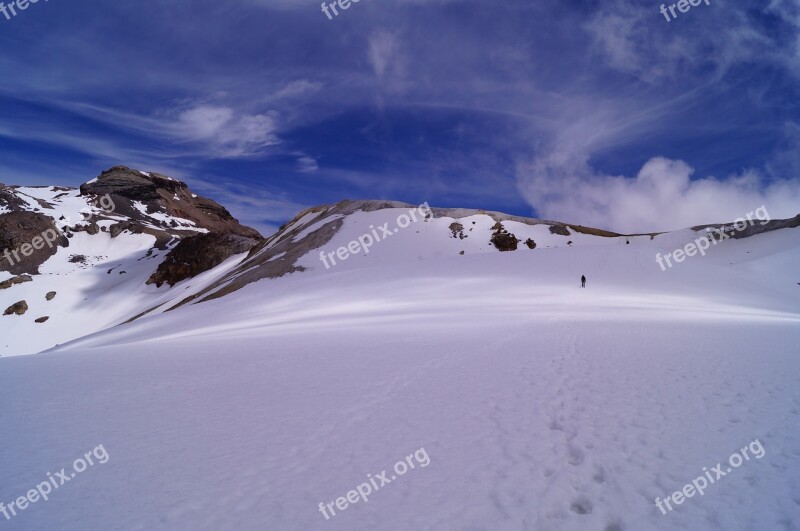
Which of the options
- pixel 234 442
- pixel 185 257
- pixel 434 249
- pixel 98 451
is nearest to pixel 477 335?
pixel 234 442

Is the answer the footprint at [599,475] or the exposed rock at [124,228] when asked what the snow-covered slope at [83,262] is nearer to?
the exposed rock at [124,228]

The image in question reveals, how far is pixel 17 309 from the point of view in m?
62.2

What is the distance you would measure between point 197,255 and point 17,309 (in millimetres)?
26486

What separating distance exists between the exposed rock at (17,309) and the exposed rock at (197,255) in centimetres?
1709

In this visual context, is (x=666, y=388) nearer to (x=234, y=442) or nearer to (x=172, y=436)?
(x=234, y=442)

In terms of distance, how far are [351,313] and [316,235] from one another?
122ft

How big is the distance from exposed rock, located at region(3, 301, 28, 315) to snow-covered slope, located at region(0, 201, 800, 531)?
2743 inches

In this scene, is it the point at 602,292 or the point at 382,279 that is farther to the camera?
the point at 382,279

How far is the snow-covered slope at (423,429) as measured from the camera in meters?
3.90

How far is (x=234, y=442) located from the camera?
530cm

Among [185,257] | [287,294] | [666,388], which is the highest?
[185,257]

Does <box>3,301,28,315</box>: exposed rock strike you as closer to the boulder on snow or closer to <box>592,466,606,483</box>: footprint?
the boulder on snow

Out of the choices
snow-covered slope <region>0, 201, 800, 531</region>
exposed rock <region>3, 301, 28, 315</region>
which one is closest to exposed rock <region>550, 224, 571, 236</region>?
snow-covered slope <region>0, 201, 800, 531</region>

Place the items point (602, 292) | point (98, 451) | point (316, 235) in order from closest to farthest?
point (98, 451) < point (602, 292) < point (316, 235)
